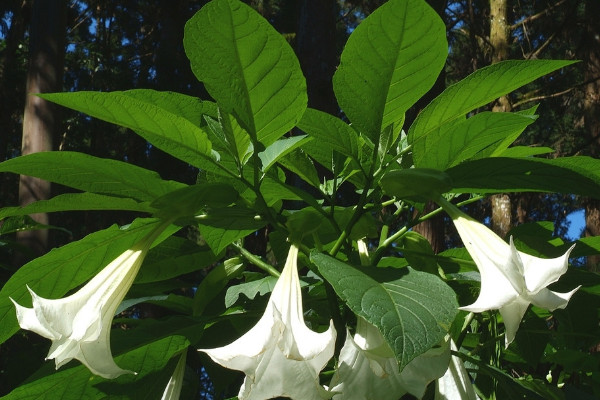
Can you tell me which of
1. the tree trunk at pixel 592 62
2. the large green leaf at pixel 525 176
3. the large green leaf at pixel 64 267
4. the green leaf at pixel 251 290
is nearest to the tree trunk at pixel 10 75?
the tree trunk at pixel 592 62

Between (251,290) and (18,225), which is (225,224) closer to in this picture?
(251,290)

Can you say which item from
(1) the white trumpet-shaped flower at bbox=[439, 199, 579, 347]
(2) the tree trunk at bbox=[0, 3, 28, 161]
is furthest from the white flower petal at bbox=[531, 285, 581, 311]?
(2) the tree trunk at bbox=[0, 3, 28, 161]

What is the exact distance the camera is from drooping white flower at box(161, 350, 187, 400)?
28.5 inches

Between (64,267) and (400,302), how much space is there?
41cm

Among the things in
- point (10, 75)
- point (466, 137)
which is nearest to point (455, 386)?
point (466, 137)

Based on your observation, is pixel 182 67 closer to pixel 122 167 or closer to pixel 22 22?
pixel 22 22

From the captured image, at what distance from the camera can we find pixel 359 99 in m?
0.64

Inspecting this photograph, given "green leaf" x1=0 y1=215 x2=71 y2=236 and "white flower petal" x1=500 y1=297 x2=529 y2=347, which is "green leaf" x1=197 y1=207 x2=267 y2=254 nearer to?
"white flower petal" x1=500 y1=297 x2=529 y2=347

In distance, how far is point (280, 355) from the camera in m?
0.53

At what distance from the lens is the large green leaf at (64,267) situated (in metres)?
0.70

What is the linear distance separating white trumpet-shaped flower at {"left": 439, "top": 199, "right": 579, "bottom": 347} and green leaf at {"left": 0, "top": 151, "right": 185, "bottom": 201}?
38 centimetres

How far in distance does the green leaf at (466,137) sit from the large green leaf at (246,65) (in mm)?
171

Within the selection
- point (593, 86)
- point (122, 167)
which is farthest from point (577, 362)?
point (593, 86)

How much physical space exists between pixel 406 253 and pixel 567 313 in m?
0.31
